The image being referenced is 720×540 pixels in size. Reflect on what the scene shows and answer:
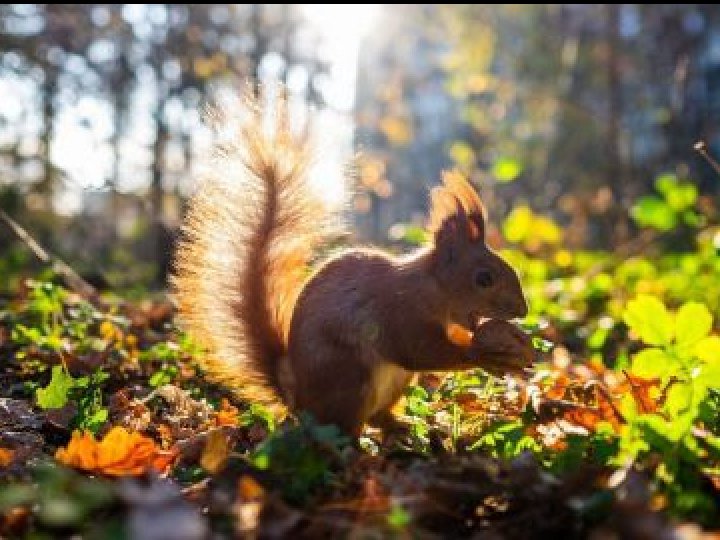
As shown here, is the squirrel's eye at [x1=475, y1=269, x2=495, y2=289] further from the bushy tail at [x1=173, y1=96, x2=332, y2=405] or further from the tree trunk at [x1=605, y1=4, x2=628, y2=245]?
the tree trunk at [x1=605, y1=4, x2=628, y2=245]

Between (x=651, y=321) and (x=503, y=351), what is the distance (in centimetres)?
47

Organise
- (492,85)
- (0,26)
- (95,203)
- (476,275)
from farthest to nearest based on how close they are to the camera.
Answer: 1. (95,203)
2. (492,85)
3. (0,26)
4. (476,275)

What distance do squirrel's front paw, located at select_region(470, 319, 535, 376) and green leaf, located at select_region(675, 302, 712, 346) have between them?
1.49 feet

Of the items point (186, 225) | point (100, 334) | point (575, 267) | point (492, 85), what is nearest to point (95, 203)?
point (492, 85)

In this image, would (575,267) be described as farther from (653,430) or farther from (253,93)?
(653,430)

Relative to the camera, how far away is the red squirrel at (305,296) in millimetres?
2256

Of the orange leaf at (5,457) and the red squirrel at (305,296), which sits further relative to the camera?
the red squirrel at (305,296)

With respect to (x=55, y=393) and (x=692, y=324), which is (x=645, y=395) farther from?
(x=55, y=393)

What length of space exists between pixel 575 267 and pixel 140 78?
20.0ft

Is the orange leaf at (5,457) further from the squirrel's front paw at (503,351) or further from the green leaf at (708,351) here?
the green leaf at (708,351)

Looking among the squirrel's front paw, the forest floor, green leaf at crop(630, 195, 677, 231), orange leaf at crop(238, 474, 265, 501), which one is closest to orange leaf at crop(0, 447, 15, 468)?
the forest floor

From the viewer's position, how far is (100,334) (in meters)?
4.03

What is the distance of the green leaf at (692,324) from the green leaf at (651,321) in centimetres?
2

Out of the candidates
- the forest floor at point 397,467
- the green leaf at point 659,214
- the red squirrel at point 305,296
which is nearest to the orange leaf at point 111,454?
the forest floor at point 397,467
